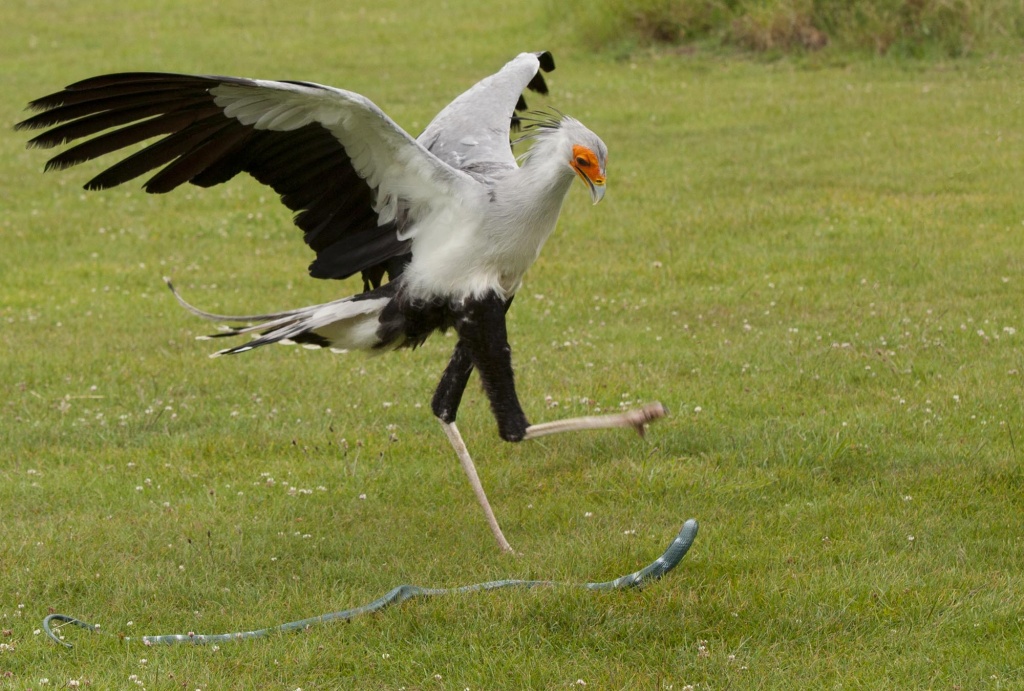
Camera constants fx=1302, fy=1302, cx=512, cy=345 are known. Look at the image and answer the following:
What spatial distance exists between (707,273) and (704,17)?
9.05 m

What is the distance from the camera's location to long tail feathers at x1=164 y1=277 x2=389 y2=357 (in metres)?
5.66

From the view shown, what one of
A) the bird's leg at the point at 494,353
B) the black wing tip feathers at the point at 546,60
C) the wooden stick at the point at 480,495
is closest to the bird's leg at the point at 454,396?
the wooden stick at the point at 480,495

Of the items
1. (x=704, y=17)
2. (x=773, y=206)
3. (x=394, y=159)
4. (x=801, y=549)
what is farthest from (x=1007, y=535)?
(x=704, y=17)

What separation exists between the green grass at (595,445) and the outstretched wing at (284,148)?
135 cm

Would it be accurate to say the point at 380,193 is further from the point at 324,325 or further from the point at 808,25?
the point at 808,25

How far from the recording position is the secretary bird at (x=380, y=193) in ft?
16.9

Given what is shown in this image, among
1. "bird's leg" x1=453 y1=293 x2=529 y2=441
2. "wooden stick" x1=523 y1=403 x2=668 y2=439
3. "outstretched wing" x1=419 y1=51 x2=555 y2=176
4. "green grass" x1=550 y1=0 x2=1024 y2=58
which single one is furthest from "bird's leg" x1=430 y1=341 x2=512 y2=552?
"green grass" x1=550 y1=0 x2=1024 y2=58

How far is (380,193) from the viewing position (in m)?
5.70

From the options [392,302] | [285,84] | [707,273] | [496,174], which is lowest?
[707,273]

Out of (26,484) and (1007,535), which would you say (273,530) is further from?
(1007,535)

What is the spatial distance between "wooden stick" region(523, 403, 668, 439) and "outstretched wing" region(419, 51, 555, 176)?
1167 millimetres

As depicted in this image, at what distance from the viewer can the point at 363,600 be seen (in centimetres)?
526

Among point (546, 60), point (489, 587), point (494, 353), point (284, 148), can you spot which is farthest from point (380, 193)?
point (546, 60)

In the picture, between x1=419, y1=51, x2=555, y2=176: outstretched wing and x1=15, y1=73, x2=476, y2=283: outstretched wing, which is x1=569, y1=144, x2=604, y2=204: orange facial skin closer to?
x1=15, y1=73, x2=476, y2=283: outstretched wing
